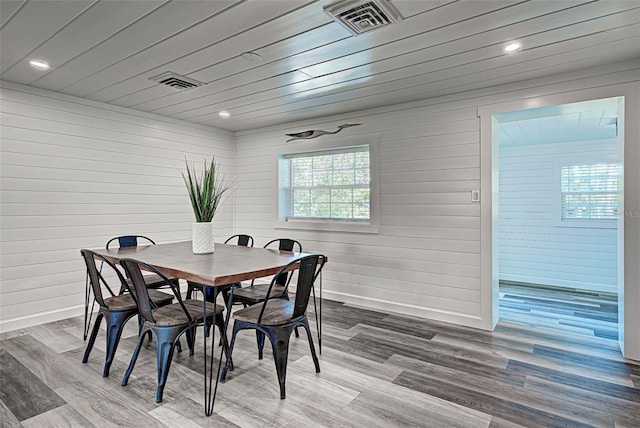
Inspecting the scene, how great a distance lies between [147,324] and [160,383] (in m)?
0.38

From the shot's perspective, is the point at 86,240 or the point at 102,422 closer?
the point at 102,422

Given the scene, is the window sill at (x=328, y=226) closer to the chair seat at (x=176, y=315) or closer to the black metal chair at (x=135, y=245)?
the black metal chair at (x=135, y=245)

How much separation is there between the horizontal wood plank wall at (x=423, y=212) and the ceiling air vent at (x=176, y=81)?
5.94 feet

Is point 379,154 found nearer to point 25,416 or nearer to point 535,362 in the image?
point 535,362

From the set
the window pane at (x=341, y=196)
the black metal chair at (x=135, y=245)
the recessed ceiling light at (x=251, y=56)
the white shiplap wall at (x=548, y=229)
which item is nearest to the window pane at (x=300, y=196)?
the window pane at (x=341, y=196)

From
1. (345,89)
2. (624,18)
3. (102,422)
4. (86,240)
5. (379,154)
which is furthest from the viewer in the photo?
(379,154)

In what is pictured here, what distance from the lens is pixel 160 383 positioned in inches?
88.0

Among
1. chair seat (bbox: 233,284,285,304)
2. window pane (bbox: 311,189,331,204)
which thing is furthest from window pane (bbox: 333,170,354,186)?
chair seat (bbox: 233,284,285,304)

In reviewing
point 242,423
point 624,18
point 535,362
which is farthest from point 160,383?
point 624,18

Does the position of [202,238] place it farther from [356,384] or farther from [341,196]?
[341,196]

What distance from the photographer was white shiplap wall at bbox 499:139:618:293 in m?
5.44

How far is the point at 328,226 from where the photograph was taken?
4.72 m

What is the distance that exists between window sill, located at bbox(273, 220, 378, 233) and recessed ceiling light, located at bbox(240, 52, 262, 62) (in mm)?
2321

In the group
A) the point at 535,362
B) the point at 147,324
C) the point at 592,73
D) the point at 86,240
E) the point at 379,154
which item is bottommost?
the point at 535,362
